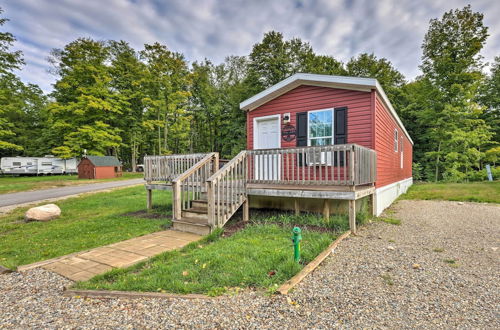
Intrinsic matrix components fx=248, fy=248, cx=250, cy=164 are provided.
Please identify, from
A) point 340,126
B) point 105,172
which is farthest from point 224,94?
point 340,126

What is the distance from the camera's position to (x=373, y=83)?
6.33 m

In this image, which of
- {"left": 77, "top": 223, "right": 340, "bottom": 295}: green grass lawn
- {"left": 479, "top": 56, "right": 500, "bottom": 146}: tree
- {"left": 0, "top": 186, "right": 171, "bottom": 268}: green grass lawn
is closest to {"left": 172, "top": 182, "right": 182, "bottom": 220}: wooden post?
{"left": 0, "top": 186, "right": 171, "bottom": 268}: green grass lawn

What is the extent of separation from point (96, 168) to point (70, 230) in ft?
57.4

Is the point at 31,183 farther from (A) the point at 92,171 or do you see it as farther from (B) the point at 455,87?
(B) the point at 455,87

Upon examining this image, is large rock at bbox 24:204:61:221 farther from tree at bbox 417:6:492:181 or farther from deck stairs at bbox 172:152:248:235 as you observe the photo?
tree at bbox 417:6:492:181

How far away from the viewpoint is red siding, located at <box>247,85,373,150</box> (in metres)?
6.66

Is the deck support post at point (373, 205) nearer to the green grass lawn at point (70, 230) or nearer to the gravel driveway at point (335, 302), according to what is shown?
the gravel driveway at point (335, 302)

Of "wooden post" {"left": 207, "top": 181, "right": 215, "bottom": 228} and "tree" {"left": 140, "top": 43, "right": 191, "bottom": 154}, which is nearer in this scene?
"wooden post" {"left": 207, "top": 181, "right": 215, "bottom": 228}

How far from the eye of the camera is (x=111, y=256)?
4051 millimetres

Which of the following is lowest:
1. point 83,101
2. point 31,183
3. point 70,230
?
point 70,230

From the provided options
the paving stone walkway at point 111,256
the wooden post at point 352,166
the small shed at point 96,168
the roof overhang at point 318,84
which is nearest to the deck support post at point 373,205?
the wooden post at point 352,166

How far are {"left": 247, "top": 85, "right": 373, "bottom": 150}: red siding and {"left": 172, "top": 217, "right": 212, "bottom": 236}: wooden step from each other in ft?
12.3

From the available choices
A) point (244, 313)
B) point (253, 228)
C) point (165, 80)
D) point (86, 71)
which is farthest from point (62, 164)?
point (244, 313)

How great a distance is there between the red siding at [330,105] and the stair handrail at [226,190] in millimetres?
2381
